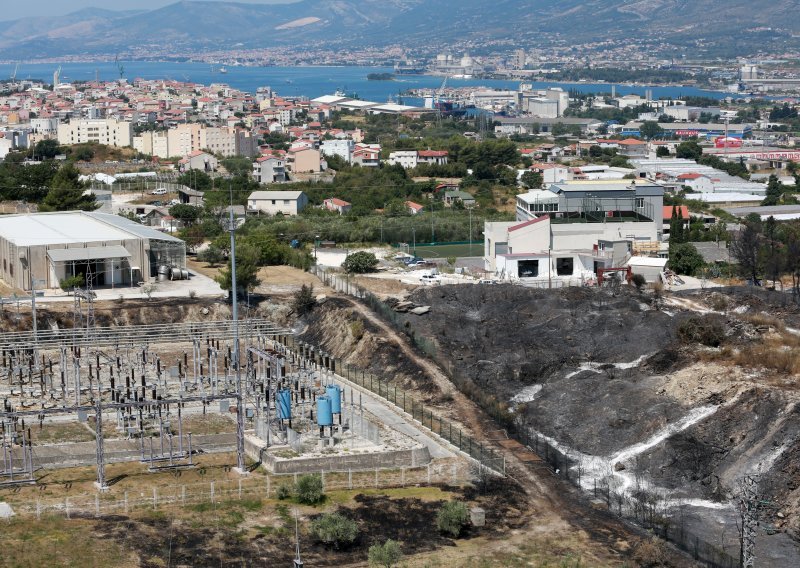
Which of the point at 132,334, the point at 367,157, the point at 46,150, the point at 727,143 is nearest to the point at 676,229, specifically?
the point at 132,334

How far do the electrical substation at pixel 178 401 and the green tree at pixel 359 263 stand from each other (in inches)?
347

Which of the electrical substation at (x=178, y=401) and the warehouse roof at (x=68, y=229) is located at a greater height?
the warehouse roof at (x=68, y=229)

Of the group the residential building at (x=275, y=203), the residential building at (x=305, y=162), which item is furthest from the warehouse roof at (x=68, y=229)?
the residential building at (x=305, y=162)

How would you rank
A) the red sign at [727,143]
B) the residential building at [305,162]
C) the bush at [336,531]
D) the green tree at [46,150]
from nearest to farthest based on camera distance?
the bush at [336,531], the residential building at [305,162], the green tree at [46,150], the red sign at [727,143]

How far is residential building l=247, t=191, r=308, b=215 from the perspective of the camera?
55000mm

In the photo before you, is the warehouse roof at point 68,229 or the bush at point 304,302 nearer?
the bush at point 304,302

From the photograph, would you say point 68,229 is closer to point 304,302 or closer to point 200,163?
point 304,302

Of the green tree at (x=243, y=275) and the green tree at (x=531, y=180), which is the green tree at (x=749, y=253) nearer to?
the green tree at (x=243, y=275)

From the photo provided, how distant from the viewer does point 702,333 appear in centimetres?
2886

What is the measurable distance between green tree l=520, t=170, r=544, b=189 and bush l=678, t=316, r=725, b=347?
111ft

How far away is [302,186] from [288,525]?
46.2 meters

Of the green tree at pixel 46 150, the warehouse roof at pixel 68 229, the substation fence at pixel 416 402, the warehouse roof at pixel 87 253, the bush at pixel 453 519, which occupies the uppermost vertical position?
the warehouse roof at pixel 68 229

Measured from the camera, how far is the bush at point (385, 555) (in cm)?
1777

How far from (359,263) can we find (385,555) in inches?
872
